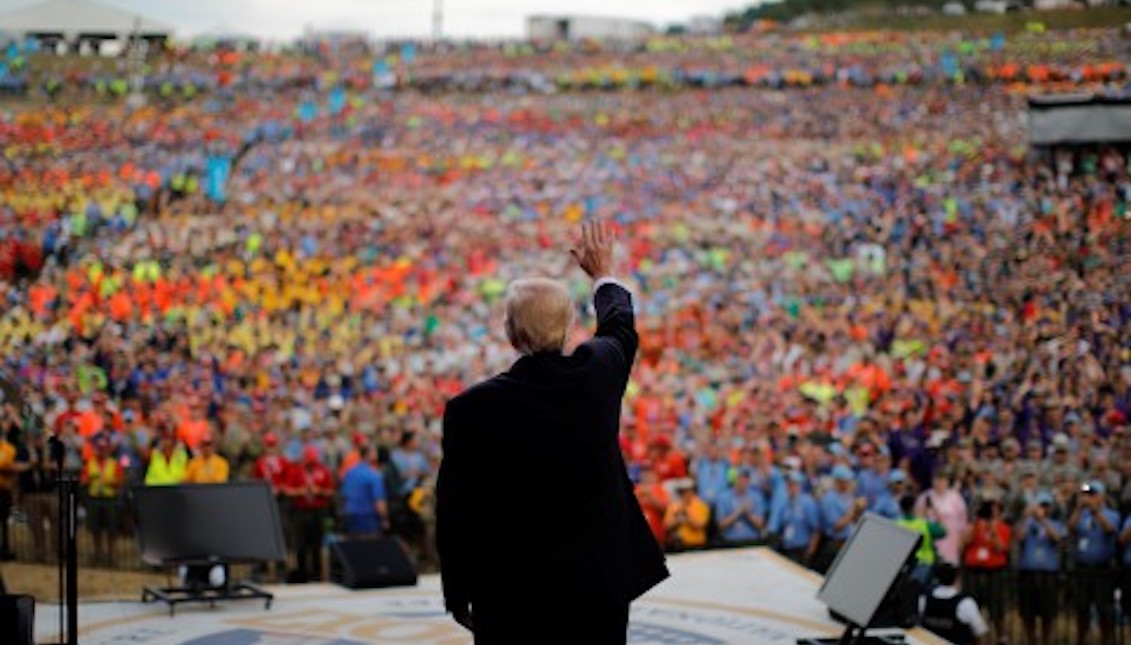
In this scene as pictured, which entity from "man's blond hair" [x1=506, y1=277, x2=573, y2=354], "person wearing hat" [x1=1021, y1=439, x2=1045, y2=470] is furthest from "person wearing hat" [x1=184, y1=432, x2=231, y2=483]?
"man's blond hair" [x1=506, y1=277, x2=573, y2=354]

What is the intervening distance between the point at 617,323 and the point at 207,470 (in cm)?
775

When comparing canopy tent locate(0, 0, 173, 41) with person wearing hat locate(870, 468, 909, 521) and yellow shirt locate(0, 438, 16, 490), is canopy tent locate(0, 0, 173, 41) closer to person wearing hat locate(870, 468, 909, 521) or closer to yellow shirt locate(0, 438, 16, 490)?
yellow shirt locate(0, 438, 16, 490)

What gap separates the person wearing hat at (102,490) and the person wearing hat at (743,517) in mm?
3922

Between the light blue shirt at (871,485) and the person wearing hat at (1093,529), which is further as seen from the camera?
the light blue shirt at (871,485)

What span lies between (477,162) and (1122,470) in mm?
23161

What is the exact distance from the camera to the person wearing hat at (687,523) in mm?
11477

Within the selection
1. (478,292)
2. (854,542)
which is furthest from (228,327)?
(854,542)

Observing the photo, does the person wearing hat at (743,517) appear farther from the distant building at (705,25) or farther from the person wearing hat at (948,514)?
the distant building at (705,25)

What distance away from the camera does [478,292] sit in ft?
76.8

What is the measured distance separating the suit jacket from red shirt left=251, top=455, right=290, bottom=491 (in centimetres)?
795

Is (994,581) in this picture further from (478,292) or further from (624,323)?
(478,292)

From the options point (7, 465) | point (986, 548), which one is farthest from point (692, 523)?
point (7, 465)

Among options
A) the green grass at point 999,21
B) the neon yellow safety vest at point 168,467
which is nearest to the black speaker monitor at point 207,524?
the neon yellow safety vest at point 168,467

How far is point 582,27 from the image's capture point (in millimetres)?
47469
